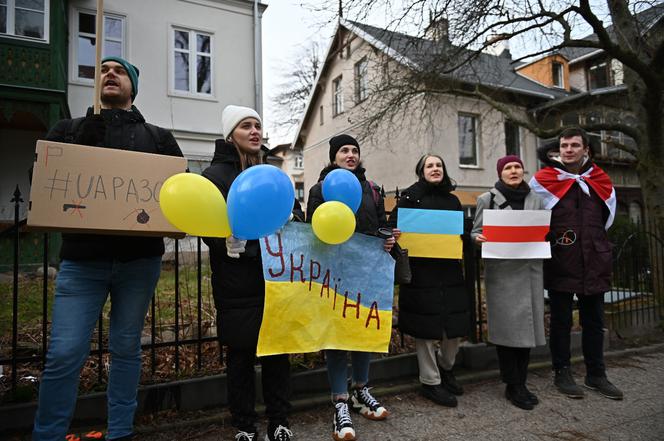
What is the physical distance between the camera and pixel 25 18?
9000 mm

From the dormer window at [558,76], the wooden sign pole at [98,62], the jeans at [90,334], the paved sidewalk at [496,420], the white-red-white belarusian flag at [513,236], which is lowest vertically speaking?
the paved sidewalk at [496,420]

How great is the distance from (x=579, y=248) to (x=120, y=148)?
11.1 ft

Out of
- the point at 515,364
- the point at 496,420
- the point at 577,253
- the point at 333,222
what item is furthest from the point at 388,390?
the point at 577,253

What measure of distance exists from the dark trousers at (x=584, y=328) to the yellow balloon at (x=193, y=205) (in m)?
2.82

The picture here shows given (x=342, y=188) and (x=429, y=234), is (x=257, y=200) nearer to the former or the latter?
(x=342, y=188)

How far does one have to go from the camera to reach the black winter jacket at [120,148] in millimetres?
1905

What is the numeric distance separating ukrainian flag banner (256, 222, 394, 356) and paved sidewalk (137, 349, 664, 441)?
0.60 metres

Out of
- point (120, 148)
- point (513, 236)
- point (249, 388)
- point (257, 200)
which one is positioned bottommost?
point (249, 388)

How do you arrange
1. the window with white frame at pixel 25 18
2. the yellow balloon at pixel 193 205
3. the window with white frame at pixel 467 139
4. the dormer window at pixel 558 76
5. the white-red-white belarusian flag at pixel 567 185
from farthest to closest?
1. the dormer window at pixel 558 76
2. the window with white frame at pixel 467 139
3. the window with white frame at pixel 25 18
4. the white-red-white belarusian flag at pixel 567 185
5. the yellow balloon at pixel 193 205

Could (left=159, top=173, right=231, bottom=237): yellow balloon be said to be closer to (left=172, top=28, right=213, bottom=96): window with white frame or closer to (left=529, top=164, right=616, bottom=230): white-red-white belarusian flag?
(left=529, top=164, right=616, bottom=230): white-red-white belarusian flag

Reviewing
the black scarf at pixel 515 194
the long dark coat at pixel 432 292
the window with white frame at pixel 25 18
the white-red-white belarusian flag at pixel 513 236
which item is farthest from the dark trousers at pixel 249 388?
the window with white frame at pixel 25 18

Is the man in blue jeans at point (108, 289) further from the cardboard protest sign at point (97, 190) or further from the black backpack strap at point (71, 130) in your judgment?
the cardboard protest sign at point (97, 190)

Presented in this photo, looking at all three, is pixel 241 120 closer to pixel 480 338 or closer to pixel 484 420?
pixel 484 420

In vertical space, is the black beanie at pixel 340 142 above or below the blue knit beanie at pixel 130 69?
below
